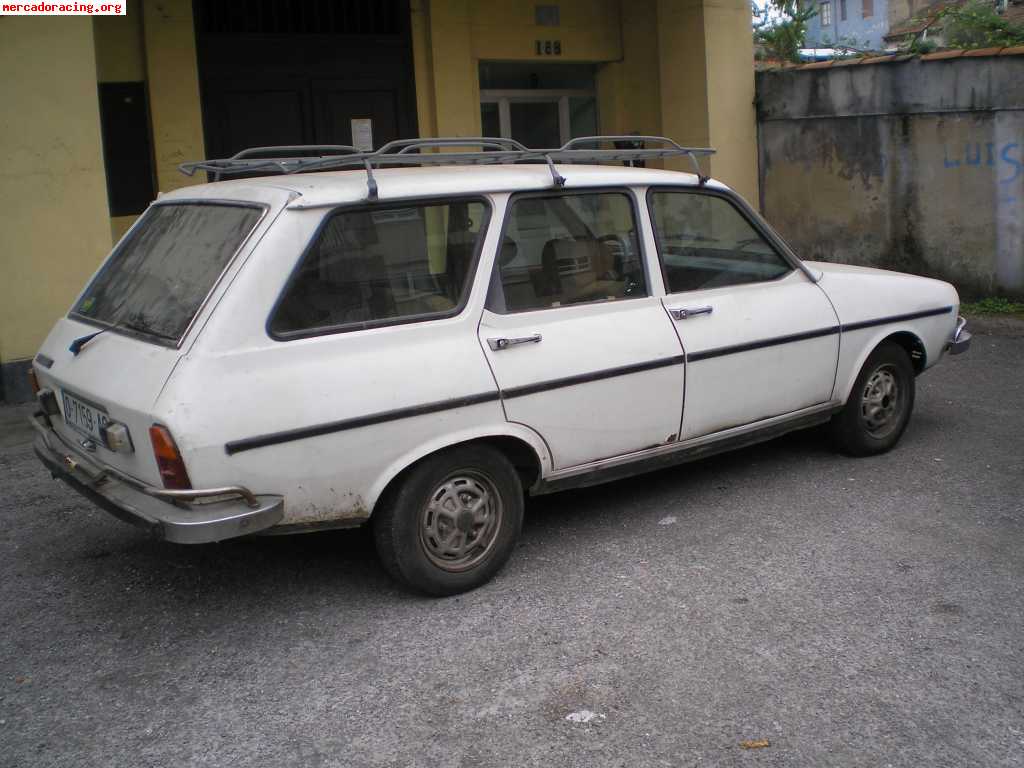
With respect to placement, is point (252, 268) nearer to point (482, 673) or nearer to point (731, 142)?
point (482, 673)

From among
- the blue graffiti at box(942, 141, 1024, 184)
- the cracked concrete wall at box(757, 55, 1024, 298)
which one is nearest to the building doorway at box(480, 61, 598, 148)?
the cracked concrete wall at box(757, 55, 1024, 298)

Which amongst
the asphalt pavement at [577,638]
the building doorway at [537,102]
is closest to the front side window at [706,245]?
the asphalt pavement at [577,638]

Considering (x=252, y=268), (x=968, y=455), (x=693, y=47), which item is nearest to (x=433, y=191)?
(x=252, y=268)

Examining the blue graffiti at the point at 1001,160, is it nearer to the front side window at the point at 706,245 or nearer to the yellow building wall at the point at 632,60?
the yellow building wall at the point at 632,60

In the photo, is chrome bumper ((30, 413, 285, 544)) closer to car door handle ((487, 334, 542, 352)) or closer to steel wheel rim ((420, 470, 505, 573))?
steel wheel rim ((420, 470, 505, 573))

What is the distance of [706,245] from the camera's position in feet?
17.8

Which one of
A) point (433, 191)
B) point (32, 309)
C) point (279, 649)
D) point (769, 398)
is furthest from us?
point (32, 309)

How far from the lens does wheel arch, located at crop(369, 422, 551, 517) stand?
425 cm

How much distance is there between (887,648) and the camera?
397 centimetres

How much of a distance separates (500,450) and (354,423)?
30.4 inches

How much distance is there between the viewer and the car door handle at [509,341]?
4.54 metres

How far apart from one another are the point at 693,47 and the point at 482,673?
31.6 ft

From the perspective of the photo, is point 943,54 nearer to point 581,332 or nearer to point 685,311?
point 685,311

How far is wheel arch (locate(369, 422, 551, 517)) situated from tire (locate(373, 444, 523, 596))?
3 centimetres
